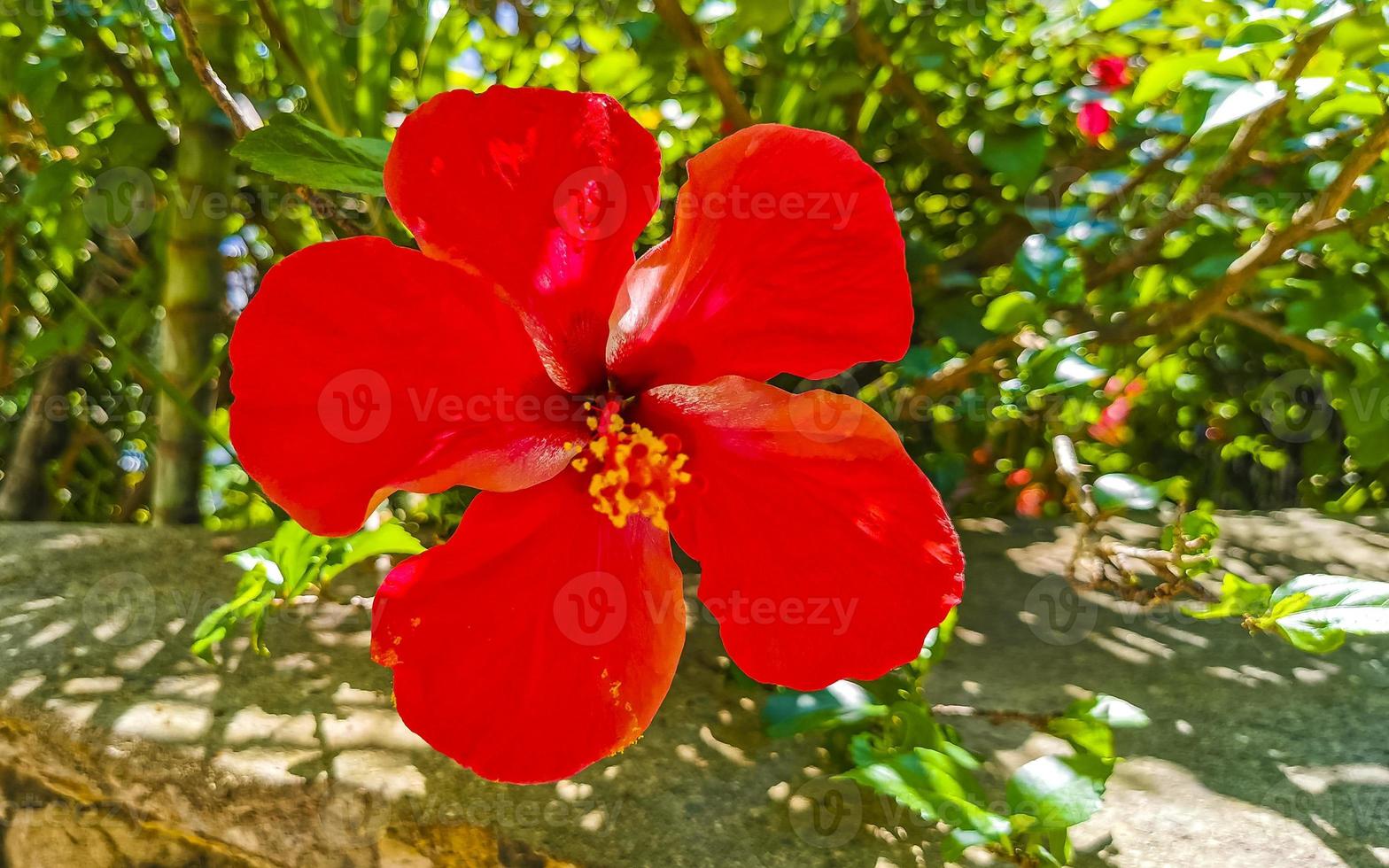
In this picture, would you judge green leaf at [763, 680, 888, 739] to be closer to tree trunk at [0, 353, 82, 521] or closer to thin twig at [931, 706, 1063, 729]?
thin twig at [931, 706, 1063, 729]

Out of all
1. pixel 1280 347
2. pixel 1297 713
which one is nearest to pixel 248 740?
pixel 1297 713

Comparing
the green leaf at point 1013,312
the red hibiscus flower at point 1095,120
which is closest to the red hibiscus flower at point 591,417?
the green leaf at point 1013,312

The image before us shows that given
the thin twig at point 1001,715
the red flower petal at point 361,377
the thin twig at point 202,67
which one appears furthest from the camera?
the thin twig at point 1001,715

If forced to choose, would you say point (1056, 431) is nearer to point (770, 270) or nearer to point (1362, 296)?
point (1362, 296)

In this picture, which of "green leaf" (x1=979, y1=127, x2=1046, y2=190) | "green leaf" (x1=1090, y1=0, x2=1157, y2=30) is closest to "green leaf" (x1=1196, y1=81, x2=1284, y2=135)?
"green leaf" (x1=1090, y1=0, x2=1157, y2=30)

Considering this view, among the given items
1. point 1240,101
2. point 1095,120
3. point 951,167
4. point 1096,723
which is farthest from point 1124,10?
point 1096,723

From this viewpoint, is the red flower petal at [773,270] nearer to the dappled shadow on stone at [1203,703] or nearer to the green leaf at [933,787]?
the green leaf at [933,787]

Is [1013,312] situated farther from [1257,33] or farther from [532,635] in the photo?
[532,635]
